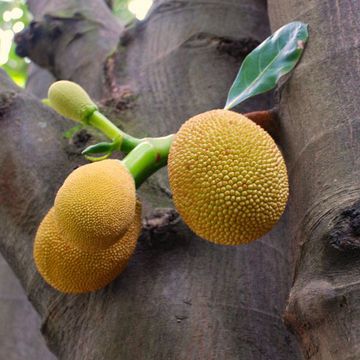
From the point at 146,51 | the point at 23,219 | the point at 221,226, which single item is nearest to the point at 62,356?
the point at 23,219

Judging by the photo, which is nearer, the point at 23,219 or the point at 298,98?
the point at 298,98

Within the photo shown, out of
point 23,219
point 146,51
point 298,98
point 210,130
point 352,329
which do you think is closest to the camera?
point 352,329

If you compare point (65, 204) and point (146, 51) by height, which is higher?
point (65, 204)

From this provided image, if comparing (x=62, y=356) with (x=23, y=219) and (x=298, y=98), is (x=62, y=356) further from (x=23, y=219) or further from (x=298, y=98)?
(x=298, y=98)

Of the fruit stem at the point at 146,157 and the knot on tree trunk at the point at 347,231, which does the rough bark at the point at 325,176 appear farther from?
the fruit stem at the point at 146,157

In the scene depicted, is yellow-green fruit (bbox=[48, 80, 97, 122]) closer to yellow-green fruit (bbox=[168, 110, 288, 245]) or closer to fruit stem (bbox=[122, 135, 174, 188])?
fruit stem (bbox=[122, 135, 174, 188])

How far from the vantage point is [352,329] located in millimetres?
478

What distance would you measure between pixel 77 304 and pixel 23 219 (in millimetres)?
168

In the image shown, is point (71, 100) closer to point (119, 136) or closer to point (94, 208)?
point (119, 136)

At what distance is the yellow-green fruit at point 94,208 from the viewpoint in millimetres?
561

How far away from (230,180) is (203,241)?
20cm

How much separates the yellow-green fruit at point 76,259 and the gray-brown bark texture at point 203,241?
0.18 ft

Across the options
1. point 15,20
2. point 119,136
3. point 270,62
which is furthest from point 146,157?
point 15,20

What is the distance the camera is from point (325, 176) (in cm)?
60
